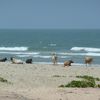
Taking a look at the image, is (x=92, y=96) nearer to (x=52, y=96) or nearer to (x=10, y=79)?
(x=52, y=96)

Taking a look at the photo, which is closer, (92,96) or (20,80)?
(92,96)

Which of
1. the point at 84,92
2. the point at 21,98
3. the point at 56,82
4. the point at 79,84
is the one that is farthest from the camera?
the point at 56,82

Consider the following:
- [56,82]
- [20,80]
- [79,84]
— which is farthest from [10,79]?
[79,84]

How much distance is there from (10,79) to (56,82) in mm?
1886

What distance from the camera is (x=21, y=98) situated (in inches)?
441

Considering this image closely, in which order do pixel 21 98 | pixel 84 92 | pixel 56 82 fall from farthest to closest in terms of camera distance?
1. pixel 56 82
2. pixel 84 92
3. pixel 21 98

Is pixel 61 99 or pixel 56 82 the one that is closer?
pixel 61 99

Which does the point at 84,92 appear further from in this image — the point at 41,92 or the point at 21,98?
the point at 21,98

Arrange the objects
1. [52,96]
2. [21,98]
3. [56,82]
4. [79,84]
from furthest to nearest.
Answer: [56,82], [79,84], [52,96], [21,98]

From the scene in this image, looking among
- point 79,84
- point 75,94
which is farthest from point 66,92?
point 79,84

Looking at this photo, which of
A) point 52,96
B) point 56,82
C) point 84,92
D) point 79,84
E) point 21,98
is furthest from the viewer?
point 56,82

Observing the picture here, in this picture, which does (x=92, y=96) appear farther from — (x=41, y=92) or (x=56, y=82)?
(x=56, y=82)

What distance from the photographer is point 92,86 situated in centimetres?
1516

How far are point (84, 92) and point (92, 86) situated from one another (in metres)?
2.11
